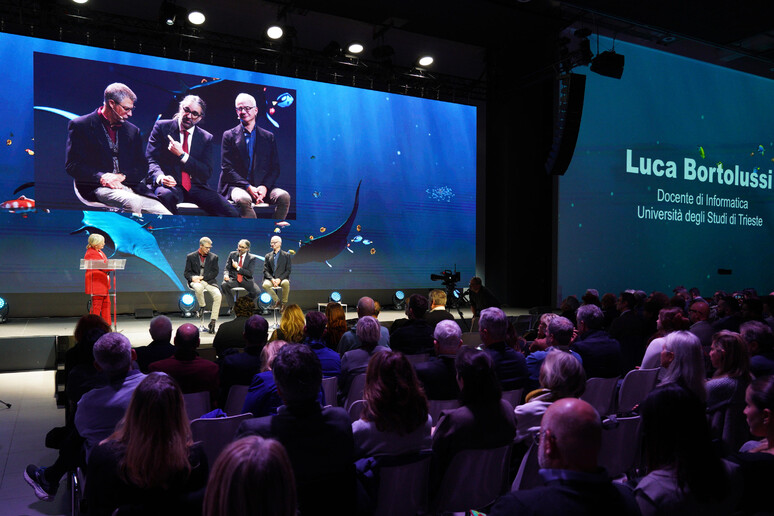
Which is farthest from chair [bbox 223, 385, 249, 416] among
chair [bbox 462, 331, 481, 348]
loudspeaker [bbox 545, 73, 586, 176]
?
loudspeaker [bbox 545, 73, 586, 176]

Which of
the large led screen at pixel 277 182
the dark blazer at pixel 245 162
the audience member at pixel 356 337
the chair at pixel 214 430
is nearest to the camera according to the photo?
the chair at pixel 214 430

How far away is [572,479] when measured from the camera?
4.16ft

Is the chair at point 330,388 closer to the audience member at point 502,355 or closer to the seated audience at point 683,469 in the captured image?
the audience member at point 502,355

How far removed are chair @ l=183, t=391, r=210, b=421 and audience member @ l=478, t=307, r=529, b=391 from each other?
153cm

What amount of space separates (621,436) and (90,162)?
323 inches

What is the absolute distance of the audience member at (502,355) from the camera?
3.04 metres

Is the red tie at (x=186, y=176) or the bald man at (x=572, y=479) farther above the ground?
the red tie at (x=186, y=176)

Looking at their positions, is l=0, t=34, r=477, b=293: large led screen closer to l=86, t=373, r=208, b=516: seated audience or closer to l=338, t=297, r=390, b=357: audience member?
l=338, t=297, r=390, b=357: audience member

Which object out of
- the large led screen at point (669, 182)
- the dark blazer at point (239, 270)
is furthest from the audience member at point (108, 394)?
the large led screen at point (669, 182)

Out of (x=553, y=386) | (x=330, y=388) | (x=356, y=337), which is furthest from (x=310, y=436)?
(x=356, y=337)

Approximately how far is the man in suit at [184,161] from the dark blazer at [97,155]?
0.17 meters

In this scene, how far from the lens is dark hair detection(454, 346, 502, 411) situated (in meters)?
2.20

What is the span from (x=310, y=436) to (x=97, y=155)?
7876 mm

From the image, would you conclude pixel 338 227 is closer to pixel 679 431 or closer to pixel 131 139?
pixel 131 139
